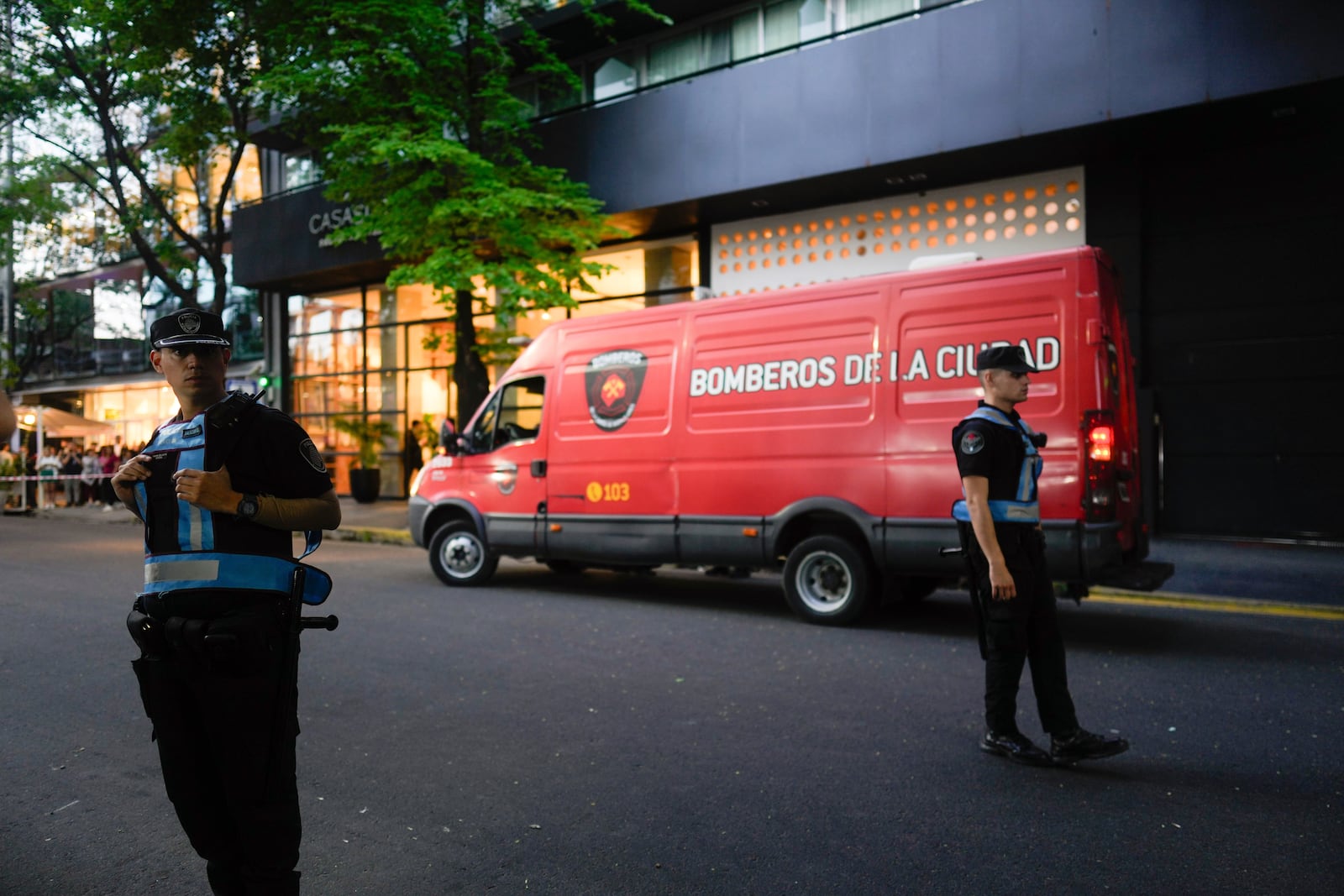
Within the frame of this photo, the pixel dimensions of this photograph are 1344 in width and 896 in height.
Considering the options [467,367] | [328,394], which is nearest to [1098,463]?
[467,367]

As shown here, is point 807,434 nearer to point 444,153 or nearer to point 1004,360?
point 1004,360

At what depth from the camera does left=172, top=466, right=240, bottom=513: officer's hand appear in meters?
2.33

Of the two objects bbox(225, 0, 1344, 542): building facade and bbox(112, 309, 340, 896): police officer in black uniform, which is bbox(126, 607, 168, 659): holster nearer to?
bbox(112, 309, 340, 896): police officer in black uniform

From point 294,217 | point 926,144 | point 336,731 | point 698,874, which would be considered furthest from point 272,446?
point 294,217

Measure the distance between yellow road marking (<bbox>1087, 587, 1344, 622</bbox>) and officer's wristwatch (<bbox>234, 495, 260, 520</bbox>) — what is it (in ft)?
24.2

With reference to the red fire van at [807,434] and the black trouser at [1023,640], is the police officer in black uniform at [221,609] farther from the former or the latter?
the red fire van at [807,434]

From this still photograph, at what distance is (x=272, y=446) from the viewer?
254 centimetres

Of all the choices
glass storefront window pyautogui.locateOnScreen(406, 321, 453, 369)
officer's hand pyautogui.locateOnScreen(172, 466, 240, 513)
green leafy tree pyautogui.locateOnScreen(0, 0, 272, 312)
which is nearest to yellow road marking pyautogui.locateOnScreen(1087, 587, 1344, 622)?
officer's hand pyautogui.locateOnScreen(172, 466, 240, 513)

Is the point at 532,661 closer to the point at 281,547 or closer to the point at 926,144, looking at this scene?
the point at 281,547

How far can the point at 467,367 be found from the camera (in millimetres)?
15430

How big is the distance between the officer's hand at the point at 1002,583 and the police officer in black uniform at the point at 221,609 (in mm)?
2826

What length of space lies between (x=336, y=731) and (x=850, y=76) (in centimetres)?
1179

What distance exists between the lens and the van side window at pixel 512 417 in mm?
9547

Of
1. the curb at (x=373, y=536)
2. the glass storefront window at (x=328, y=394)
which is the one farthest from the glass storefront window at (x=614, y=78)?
the glass storefront window at (x=328, y=394)
